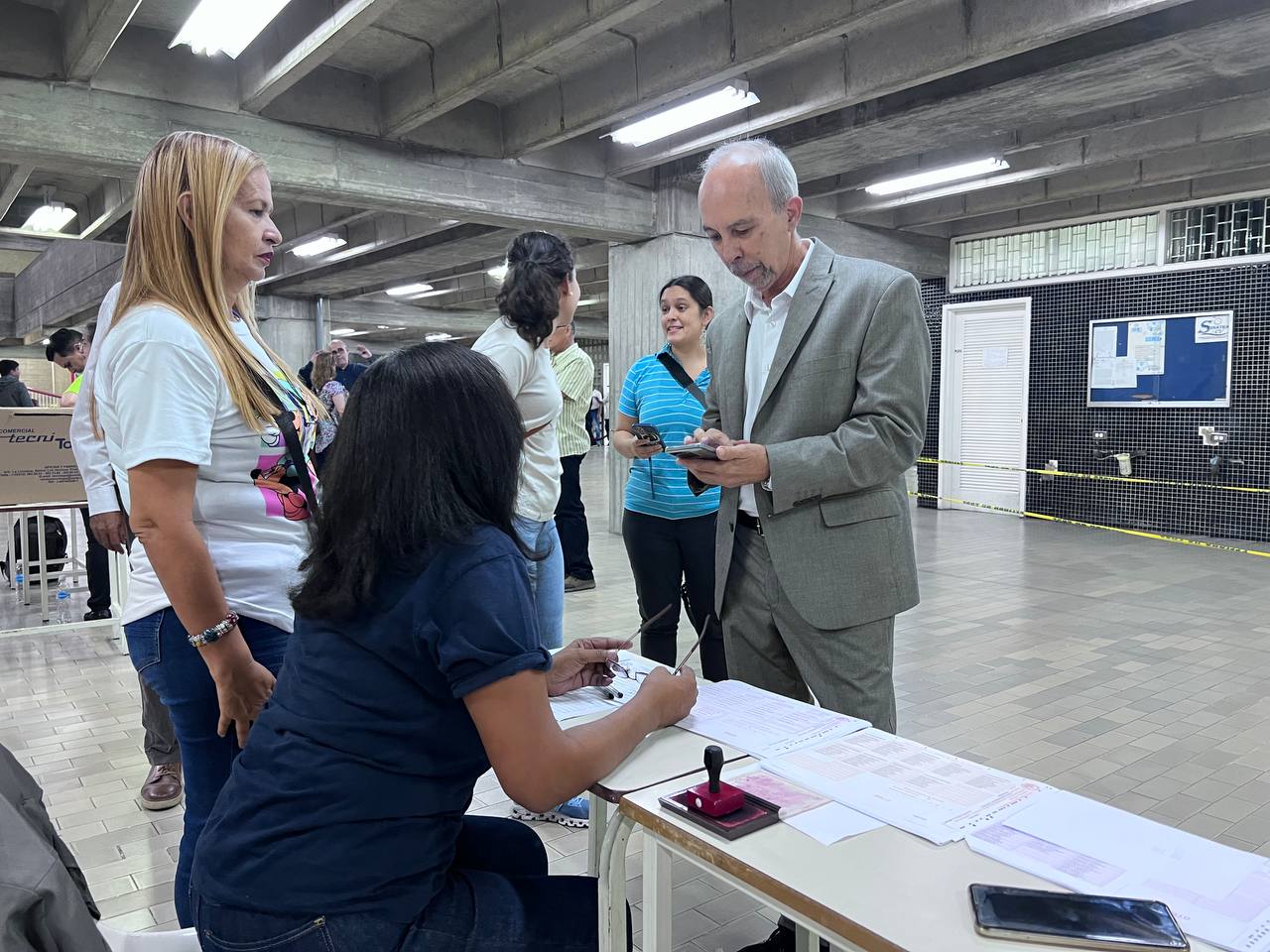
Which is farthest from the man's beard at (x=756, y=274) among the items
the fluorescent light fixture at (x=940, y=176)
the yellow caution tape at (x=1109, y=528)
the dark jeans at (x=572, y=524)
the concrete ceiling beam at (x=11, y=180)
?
the yellow caution tape at (x=1109, y=528)

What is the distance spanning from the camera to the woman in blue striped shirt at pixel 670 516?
2.86 meters

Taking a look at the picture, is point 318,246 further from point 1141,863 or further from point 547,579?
point 1141,863

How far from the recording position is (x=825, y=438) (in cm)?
169

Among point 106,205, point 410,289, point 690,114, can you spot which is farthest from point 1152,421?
point 410,289

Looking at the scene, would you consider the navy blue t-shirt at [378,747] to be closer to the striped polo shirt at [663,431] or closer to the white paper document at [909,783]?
the white paper document at [909,783]

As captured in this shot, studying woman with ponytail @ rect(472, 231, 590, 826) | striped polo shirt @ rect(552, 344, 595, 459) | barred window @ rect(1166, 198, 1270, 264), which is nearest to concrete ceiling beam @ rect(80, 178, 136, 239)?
striped polo shirt @ rect(552, 344, 595, 459)

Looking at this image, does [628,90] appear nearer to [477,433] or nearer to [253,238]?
[253,238]

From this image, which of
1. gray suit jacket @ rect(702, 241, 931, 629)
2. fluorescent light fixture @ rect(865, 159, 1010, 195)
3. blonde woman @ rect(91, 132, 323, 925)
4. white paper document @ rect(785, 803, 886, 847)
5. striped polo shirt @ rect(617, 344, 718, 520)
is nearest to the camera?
white paper document @ rect(785, 803, 886, 847)

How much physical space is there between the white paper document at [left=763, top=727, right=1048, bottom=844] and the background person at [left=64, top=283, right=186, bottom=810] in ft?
5.39

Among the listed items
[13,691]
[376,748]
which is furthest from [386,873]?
[13,691]

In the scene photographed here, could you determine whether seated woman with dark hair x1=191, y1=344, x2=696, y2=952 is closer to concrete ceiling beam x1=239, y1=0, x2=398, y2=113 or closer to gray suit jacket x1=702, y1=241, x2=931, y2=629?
gray suit jacket x1=702, y1=241, x2=931, y2=629

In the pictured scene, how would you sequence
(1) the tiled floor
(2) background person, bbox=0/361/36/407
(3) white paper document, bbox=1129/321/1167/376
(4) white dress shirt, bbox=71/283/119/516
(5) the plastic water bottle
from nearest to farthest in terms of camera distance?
1. (4) white dress shirt, bbox=71/283/119/516
2. (1) the tiled floor
3. (5) the plastic water bottle
4. (2) background person, bbox=0/361/36/407
5. (3) white paper document, bbox=1129/321/1167/376

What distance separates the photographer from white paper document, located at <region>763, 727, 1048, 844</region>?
109cm

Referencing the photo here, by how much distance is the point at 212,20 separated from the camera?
14.0 feet
